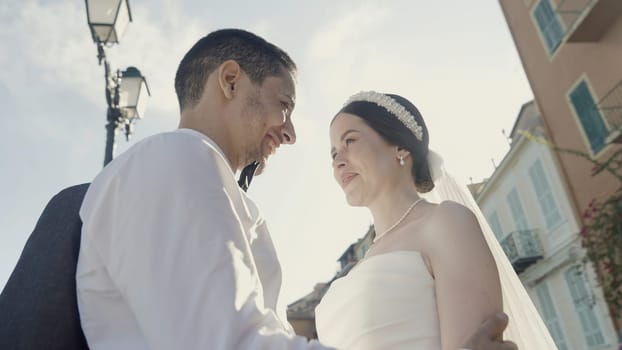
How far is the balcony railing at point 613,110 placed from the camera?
12.5 meters

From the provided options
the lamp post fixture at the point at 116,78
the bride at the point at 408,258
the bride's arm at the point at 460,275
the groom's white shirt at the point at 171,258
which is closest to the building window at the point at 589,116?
the lamp post fixture at the point at 116,78

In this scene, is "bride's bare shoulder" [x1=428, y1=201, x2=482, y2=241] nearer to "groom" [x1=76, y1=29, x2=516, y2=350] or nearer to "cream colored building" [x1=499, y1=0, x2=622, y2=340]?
"groom" [x1=76, y1=29, x2=516, y2=350]

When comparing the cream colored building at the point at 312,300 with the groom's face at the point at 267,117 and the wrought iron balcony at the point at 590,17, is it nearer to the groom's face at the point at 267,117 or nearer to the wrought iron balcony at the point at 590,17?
the wrought iron balcony at the point at 590,17

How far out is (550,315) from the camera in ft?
63.2

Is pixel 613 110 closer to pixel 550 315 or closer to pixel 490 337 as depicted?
pixel 550 315

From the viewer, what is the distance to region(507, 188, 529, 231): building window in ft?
67.1

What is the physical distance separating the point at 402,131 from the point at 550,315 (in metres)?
18.7

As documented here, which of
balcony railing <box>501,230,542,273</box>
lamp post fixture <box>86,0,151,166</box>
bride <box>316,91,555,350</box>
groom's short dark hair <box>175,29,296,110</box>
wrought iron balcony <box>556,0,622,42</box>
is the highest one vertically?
wrought iron balcony <box>556,0,622,42</box>

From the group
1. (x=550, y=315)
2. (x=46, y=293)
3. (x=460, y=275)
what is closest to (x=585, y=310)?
(x=550, y=315)

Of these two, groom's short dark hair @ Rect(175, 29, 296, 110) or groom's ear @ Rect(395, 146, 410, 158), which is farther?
groom's ear @ Rect(395, 146, 410, 158)

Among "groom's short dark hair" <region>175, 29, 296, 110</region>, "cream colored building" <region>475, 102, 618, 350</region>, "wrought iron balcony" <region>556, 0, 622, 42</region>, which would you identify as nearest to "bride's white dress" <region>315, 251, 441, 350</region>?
"groom's short dark hair" <region>175, 29, 296, 110</region>

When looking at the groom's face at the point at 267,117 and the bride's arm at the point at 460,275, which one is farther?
the bride's arm at the point at 460,275

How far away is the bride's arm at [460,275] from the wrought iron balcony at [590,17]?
12.5 metres

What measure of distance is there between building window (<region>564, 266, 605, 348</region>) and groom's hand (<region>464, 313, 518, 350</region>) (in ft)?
52.0
